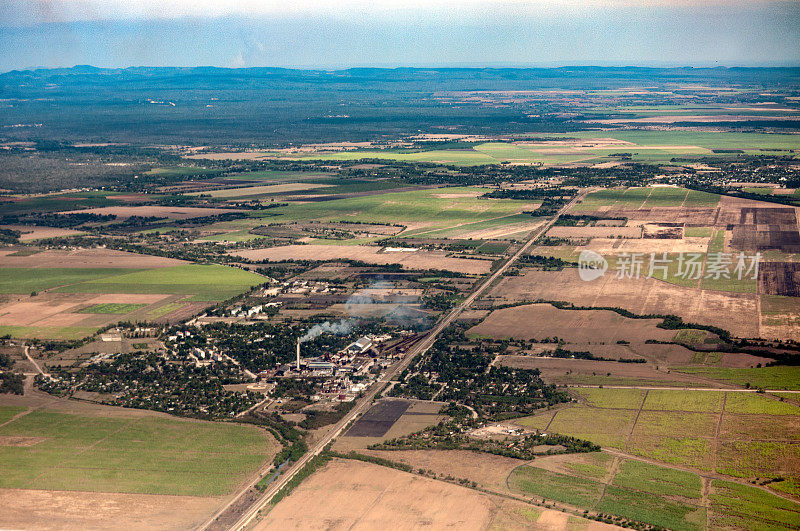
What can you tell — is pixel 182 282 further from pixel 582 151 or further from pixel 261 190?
pixel 582 151

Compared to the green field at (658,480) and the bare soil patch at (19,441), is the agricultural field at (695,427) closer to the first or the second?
the green field at (658,480)

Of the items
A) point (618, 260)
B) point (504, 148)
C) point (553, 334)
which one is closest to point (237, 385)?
point (553, 334)

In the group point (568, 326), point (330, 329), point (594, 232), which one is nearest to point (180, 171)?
point (594, 232)

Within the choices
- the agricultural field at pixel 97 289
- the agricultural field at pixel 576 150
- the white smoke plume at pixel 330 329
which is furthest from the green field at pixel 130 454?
the agricultural field at pixel 576 150

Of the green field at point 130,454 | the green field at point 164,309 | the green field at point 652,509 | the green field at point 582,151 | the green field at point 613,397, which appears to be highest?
the green field at point 582,151

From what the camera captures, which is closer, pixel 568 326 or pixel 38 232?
pixel 568 326

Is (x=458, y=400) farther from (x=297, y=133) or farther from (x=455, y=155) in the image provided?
(x=297, y=133)
